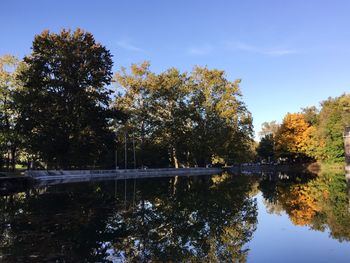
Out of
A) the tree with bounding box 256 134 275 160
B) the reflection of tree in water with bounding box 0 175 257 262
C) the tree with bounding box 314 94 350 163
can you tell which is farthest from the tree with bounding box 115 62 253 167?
the reflection of tree in water with bounding box 0 175 257 262

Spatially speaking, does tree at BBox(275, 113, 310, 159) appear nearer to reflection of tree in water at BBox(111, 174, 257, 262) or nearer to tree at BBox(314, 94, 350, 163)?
tree at BBox(314, 94, 350, 163)

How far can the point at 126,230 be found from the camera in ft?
40.8

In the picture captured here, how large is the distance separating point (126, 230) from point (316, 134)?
6712cm

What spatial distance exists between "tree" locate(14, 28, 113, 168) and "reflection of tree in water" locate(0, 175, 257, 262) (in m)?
24.5

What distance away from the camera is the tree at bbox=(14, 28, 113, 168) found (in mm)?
43656

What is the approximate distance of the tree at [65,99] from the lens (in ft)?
143

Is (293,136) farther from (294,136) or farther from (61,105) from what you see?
(61,105)

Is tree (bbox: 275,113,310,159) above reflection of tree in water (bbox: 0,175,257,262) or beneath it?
above

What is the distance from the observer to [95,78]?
157 ft

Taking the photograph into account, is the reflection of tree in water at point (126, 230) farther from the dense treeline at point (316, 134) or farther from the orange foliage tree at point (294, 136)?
the orange foliage tree at point (294, 136)

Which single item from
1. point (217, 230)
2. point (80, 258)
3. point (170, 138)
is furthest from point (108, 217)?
point (170, 138)

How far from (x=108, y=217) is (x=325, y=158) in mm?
67904

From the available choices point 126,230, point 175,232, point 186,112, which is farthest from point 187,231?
point 186,112

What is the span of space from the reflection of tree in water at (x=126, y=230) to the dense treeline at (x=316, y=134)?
5706 cm
